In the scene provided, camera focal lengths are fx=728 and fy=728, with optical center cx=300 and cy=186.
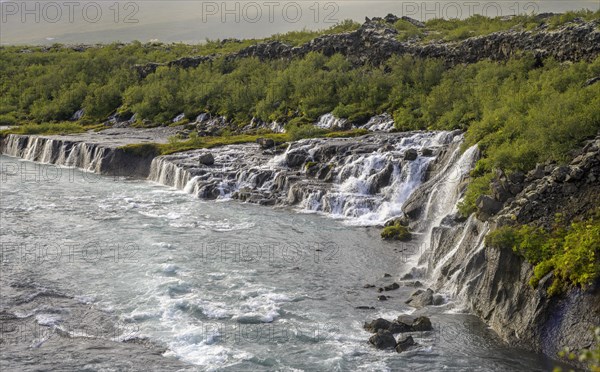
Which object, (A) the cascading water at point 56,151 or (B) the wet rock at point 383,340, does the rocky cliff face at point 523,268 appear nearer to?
(B) the wet rock at point 383,340

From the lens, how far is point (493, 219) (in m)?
31.6

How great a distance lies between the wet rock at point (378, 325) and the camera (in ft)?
93.7

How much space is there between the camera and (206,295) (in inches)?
1309

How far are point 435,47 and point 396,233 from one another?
4515cm

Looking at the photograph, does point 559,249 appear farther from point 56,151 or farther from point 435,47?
point 56,151

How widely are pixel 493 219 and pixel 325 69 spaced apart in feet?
207

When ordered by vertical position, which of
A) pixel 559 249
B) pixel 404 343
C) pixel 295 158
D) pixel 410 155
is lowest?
pixel 404 343

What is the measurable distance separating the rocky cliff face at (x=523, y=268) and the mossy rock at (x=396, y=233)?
6.69m

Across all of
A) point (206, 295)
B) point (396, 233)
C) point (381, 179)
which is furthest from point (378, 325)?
point (381, 179)

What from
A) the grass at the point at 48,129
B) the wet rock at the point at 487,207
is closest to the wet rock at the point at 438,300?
the wet rock at the point at 487,207

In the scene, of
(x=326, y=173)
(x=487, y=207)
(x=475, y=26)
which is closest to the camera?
(x=487, y=207)

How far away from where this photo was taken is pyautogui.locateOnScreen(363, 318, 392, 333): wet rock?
28.6 m

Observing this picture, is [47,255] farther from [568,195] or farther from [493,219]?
→ [568,195]

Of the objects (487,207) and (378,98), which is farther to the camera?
(378,98)
